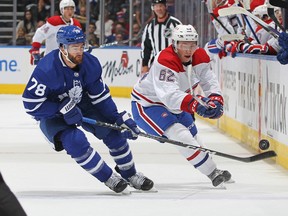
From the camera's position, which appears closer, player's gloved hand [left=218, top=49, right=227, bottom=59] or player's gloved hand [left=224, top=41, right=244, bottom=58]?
player's gloved hand [left=224, top=41, right=244, bottom=58]

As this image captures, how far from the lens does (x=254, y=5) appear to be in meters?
9.61

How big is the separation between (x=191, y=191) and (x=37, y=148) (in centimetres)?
264

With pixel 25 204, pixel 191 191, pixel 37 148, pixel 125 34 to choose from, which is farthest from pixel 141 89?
pixel 125 34

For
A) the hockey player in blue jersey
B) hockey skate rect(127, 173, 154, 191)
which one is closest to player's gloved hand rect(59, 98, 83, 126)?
the hockey player in blue jersey

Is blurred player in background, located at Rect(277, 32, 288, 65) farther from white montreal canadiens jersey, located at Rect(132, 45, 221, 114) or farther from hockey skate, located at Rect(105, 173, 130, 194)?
hockey skate, located at Rect(105, 173, 130, 194)

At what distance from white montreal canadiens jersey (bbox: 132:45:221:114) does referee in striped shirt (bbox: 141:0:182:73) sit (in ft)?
11.4

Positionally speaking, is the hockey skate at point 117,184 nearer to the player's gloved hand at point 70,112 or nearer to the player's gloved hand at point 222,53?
the player's gloved hand at point 70,112

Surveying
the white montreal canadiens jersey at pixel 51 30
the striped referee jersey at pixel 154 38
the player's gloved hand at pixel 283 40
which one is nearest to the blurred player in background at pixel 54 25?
the white montreal canadiens jersey at pixel 51 30

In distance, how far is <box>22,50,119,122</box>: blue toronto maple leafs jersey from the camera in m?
5.67

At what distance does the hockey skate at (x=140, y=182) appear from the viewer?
5.89m

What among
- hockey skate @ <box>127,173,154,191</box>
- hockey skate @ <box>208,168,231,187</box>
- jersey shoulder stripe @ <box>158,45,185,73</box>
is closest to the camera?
hockey skate @ <box>127,173,154,191</box>

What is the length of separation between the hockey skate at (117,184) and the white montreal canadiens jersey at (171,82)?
61cm

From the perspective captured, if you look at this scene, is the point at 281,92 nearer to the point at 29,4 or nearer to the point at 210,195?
the point at 210,195

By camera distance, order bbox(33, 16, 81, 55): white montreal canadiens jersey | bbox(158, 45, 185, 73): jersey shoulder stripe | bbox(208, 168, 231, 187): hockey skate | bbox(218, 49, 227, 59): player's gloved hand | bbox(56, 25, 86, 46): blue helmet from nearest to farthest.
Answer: bbox(56, 25, 86, 46): blue helmet
bbox(208, 168, 231, 187): hockey skate
bbox(158, 45, 185, 73): jersey shoulder stripe
bbox(218, 49, 227, 59): player's gloved hand
bbox(33, 16, 81, 55): white montreal canadiens jersey
